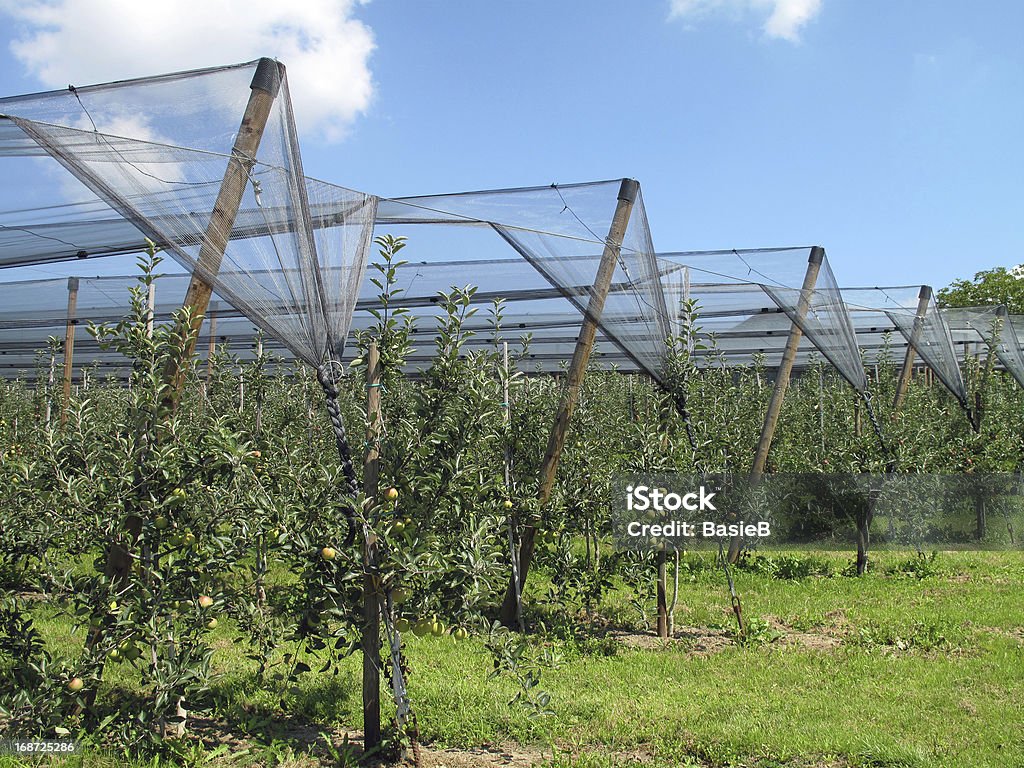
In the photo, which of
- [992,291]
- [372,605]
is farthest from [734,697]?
[992,291]

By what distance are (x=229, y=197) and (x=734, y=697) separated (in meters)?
4.05

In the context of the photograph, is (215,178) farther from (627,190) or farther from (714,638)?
(714,638)

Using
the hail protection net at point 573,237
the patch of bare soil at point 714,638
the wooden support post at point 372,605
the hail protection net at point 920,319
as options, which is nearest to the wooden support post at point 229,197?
the wooden support post at point 372,605

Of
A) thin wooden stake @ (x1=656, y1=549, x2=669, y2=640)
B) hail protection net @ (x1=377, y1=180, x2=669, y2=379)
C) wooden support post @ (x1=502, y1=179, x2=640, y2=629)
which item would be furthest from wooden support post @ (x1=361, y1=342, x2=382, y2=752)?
thin wooden stake @ (x1=656, y1=549, x2=669, y2=640)

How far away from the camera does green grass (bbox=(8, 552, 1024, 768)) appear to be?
12.8 feet

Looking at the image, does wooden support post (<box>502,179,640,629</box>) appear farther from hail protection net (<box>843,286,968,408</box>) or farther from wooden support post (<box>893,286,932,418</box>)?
wooden support post (<box>893,286,932,418</box>)

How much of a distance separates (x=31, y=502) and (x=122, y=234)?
5.39 ft

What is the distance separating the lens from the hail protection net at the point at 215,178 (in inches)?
142

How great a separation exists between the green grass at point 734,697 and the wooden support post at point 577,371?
2.27 feet

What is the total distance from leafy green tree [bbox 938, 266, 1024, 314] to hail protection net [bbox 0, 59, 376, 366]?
26.6m

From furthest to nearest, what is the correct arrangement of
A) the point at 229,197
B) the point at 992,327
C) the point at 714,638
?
the point at 992,327, the point at 714,638, the point at 229,197

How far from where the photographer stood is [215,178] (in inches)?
153

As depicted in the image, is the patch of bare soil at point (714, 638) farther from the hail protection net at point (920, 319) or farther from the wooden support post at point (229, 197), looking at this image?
the hail protection net at point (920, 319)

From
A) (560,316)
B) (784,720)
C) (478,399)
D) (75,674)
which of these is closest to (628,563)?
(784,720)
